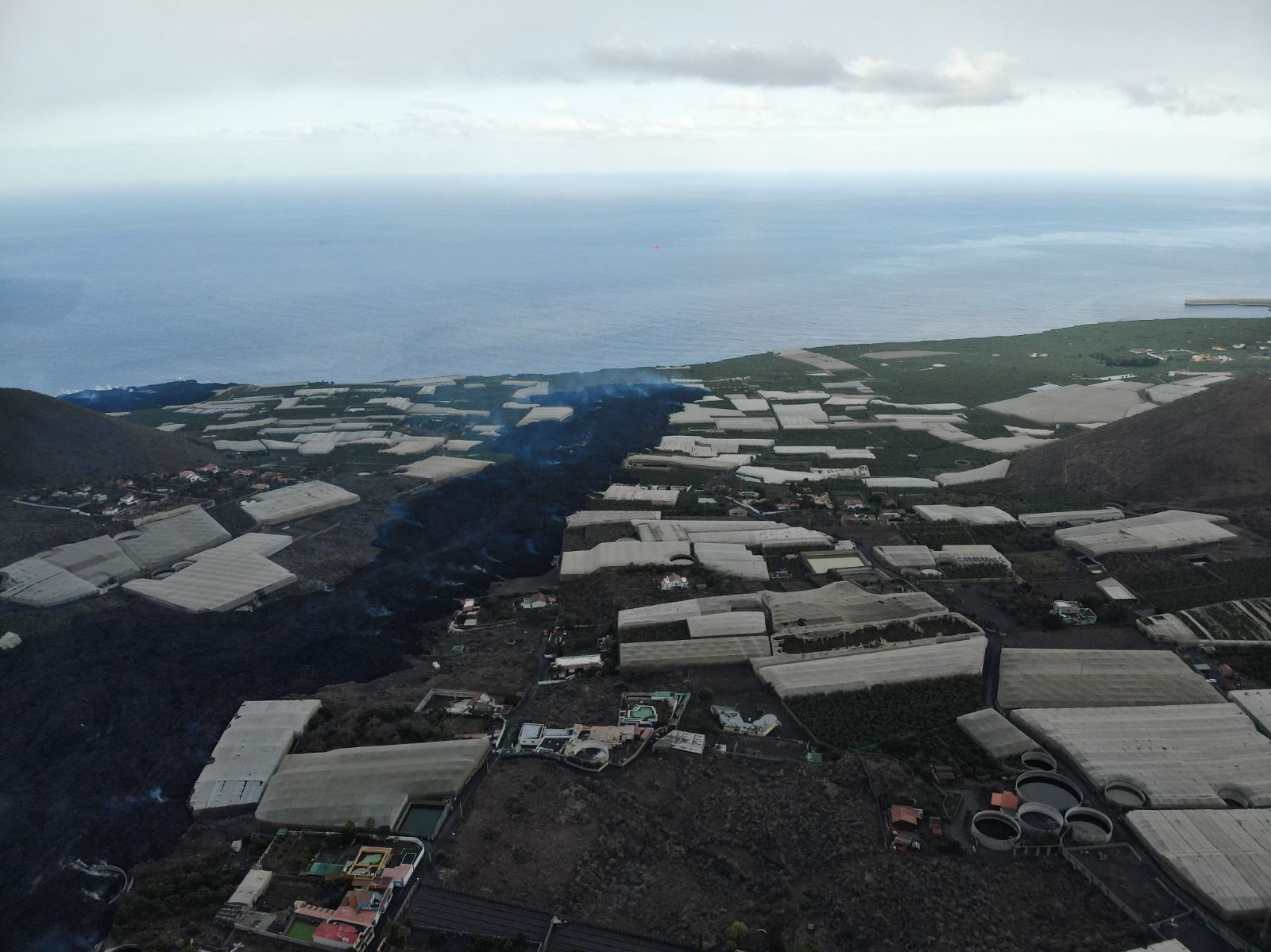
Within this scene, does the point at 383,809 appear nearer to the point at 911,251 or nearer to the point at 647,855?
the point at 647,855

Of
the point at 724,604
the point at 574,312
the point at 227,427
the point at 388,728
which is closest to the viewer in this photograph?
the point at 388,728

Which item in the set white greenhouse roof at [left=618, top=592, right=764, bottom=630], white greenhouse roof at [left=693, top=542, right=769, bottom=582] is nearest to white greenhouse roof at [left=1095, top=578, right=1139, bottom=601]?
white greenhouse roof at [left=693, top=542, right=769, bottom=582]

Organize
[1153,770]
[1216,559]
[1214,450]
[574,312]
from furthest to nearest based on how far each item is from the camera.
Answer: [574,312]
[1214,450]
[1216,559]
[1153,770]

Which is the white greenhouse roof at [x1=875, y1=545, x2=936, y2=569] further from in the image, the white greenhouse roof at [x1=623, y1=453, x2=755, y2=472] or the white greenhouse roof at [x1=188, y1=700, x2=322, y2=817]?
the white greenhouse roof at [x1=188, y1=700, x2=322, y2=817]

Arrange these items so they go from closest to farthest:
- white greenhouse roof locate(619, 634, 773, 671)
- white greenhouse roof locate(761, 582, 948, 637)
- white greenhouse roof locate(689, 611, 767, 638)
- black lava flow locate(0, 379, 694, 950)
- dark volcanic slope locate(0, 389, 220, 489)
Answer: black lava flow locate(0, 379, 694, 950) < white greenhouse roof locate(619, 634, 773, 671) < white greenhouse roof locate(689, 611, 767, 638) < white greenhouse roof locate(761, 582, 948, 637) < dark volcanic slope locate(0, 389, 220, 489)

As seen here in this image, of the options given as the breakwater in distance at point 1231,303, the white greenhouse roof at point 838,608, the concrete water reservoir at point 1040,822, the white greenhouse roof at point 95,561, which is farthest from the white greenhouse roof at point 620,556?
the breakwater in distance at point 1231,303

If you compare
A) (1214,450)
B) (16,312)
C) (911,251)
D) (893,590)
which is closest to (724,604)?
(893,590)
